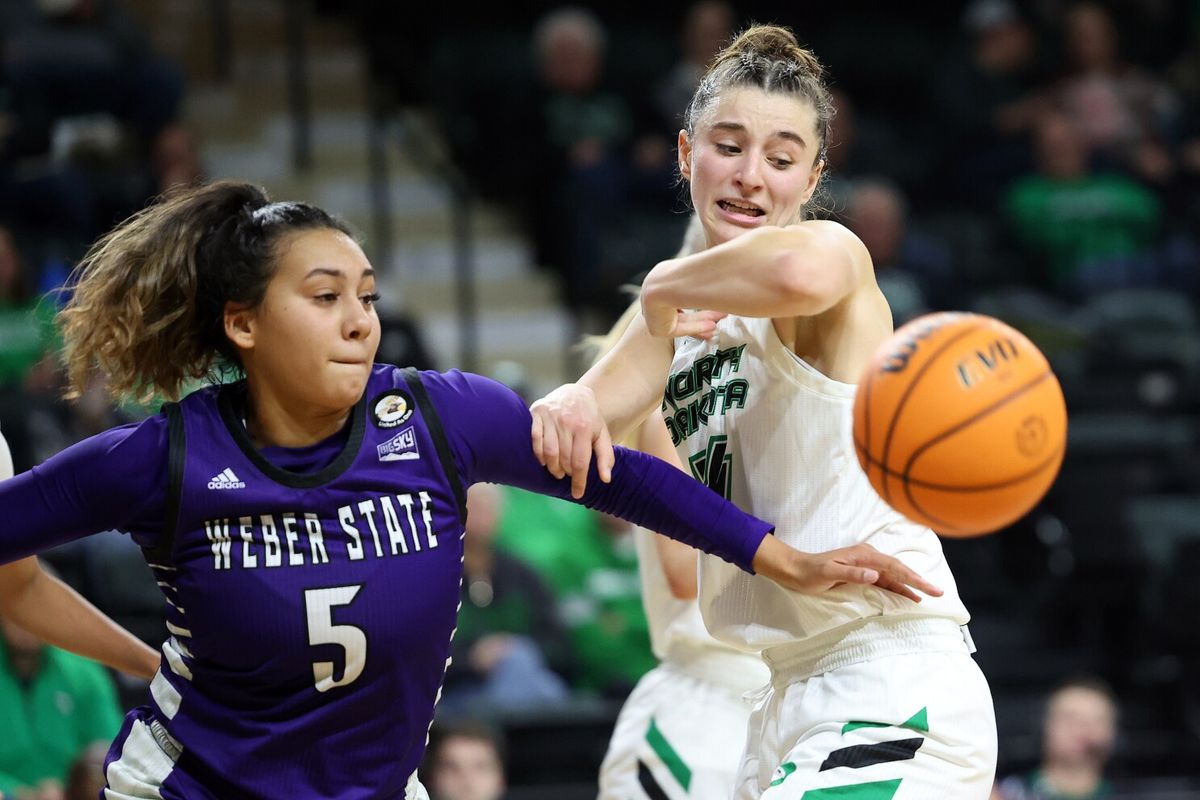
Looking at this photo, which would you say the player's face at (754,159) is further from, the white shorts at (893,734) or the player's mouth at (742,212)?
the white shorts at (893,734)

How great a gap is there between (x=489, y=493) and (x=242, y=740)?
440 centimetres

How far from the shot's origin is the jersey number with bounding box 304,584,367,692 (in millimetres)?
3279

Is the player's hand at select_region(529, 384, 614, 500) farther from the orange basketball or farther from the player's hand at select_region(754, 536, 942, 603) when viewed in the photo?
the orange basketball

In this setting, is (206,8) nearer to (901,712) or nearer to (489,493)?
(489,493)

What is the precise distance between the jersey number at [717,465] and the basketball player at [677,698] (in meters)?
0.67

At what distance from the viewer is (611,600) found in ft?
26.1

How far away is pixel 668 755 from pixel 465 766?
2.05 metres

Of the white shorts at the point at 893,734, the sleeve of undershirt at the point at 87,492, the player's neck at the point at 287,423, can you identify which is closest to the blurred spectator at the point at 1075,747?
the white shorts at the point at 893,734

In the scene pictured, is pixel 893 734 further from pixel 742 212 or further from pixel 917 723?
pixel 742 212

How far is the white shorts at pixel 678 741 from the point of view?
181 inches

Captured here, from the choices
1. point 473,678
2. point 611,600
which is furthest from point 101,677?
point 611,600

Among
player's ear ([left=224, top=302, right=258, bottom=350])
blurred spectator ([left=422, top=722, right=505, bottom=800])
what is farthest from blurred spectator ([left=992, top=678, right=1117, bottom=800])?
player's ear ([left=224, top=302, right=258, bottom=350])

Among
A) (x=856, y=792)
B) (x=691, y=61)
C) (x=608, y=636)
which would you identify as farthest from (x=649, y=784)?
(x=691, y=61)

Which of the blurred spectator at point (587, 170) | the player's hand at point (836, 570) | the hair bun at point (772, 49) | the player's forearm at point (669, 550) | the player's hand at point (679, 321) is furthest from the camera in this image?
the blurred spectator at point (587, 170)
